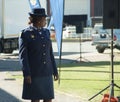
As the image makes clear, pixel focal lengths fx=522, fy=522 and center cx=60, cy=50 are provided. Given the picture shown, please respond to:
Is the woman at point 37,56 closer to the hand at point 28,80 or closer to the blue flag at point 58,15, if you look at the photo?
the hand at point 28,80

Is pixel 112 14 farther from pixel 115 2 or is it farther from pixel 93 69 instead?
pixel 93 69

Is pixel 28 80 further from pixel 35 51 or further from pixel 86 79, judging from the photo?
pixel 86 79

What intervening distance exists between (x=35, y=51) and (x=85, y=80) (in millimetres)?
8367

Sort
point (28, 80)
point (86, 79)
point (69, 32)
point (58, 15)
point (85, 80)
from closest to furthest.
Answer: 1. point (28, 80)
2. point (58, 15)
3. point (85, 80)
4. point (86, 79)
5. point (69, 32)

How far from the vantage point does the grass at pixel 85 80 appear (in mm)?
13438

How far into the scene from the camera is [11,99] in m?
12.2

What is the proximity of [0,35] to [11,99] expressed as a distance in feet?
51.9

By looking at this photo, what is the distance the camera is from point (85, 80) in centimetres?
1627

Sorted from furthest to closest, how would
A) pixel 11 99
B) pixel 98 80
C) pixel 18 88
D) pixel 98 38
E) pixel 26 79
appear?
pixel 98 38
pixel 98 80
pixel 18 88
pixel 11 99
pixel 26 79

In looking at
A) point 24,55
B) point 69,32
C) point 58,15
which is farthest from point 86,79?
point 69,32

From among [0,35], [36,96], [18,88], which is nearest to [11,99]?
[18,88]

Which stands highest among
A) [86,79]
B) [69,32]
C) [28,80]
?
[28,80]

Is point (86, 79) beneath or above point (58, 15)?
beneath

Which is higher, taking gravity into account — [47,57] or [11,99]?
[47,57]
